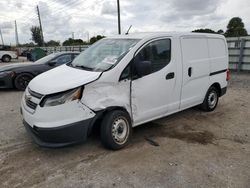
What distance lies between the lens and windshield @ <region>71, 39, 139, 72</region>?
364 centimetres

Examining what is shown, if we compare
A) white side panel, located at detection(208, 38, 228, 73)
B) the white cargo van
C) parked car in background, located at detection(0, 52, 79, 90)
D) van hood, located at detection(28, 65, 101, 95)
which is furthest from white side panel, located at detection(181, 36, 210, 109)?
parked car in background, located at detection(0, 52, 79, 90)

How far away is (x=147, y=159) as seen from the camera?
11.0ft

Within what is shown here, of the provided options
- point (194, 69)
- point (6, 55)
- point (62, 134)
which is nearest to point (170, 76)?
point (194, 69)

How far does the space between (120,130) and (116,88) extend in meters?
0.68

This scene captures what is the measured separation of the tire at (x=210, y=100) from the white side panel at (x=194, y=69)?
0.70 feet

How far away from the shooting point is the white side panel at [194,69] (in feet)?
14.8

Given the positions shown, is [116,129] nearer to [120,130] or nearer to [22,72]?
[120,130]

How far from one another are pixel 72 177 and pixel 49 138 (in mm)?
607

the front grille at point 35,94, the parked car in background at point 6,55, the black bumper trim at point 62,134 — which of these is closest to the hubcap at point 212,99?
the black bumper trim at point 62,134

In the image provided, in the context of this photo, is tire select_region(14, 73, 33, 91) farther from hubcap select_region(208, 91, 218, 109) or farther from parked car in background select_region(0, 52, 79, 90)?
hubcap select_region(208, 91, 218, 109)

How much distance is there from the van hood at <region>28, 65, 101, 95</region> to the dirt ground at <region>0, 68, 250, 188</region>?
1030 mm

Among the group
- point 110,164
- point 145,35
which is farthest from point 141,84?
point 110,164

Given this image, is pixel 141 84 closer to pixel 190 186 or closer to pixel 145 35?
pixel 145 35

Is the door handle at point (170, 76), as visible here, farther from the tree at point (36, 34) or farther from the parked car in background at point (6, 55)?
the tree at point (36, 34)
